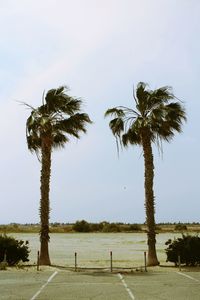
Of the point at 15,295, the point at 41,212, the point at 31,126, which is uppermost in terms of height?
the point at 31,126

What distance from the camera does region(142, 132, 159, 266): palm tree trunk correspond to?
26734 mm

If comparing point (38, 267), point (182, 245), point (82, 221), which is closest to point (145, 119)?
point (182, 245)

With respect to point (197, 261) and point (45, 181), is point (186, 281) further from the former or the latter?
point (45, 181)

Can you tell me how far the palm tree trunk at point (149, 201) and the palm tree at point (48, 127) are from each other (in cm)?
370

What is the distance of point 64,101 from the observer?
28.5m

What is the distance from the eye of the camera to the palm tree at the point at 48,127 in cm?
2730

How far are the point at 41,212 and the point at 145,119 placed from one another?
7.37 m

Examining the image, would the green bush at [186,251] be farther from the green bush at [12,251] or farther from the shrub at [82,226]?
the shrub at [82,226]

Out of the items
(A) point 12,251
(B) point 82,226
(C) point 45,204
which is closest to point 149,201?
(C) point 45,204

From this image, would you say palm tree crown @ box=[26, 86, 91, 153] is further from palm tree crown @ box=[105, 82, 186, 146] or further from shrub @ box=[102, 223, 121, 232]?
shrub @ box=[102, 223, 121, 232]

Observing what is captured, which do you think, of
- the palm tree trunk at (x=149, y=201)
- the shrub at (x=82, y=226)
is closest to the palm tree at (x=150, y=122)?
the palm tree trunk at (x=149, y=201)

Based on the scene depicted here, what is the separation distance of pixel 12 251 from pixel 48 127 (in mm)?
6738

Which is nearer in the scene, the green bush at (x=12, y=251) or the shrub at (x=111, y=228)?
the green bush at (x=12, y=251)

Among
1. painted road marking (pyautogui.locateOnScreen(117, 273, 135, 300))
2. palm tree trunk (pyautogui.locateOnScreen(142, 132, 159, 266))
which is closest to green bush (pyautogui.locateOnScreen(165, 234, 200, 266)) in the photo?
palm tree trunk (pyautogui.locateOnScreen(142, 132, 159, 266))
